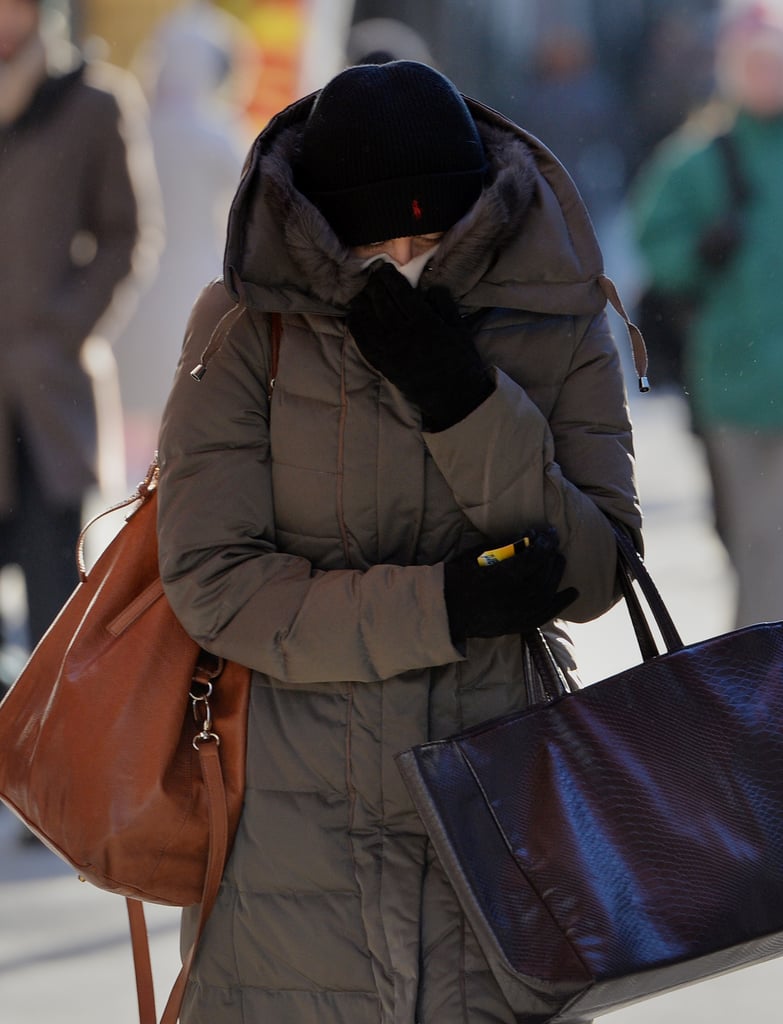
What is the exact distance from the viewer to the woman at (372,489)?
6.77ft

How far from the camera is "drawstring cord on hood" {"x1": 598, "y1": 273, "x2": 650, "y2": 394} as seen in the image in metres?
2.16

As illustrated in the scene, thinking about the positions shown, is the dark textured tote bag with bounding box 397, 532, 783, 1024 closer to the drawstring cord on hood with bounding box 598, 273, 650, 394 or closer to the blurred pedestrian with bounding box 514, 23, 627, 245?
the drawstring cord on hood with bounding box 598, 273, 650, 394

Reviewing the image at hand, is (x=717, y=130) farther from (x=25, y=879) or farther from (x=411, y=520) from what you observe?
(x=411, y=520)

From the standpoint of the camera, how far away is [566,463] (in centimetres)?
218

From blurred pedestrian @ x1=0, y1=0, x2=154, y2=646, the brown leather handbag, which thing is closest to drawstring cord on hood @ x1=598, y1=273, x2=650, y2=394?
the brown leather handbag

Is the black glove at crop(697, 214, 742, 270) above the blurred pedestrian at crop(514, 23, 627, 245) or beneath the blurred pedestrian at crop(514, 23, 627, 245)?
beneath

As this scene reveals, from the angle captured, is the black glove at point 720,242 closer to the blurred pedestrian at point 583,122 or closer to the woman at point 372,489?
the woman at point 372,489

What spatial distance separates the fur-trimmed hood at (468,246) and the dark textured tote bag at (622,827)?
487 mm

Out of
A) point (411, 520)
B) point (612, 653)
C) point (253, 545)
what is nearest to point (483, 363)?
point (411, 520)

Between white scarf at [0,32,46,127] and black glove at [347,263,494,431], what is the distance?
2.92m

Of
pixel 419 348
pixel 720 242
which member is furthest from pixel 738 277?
pixel 419 348

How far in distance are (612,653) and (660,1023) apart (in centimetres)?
246

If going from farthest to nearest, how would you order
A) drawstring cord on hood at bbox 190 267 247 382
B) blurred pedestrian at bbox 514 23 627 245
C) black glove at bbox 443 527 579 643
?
blurred pedestrian at bbox 514 23 627 245 → drawstring cord on hood at bbox 190 267 247 382 → black glove at bbox 443 527 579 643

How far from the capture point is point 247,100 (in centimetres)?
990
